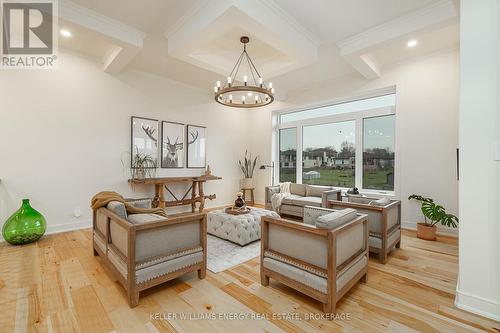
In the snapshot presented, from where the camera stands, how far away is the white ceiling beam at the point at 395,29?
2.84 meters

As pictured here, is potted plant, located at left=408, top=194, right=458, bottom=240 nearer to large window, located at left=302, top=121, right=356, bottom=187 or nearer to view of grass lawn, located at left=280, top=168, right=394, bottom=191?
view of grass lawn, located at left=280, top=168, right=394, bottom=191

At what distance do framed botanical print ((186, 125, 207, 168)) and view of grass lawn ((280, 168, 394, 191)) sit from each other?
7.75 feet

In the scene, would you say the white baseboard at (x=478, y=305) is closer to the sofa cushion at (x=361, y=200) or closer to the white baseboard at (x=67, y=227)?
the sofa cushion at (x=361, y=200)

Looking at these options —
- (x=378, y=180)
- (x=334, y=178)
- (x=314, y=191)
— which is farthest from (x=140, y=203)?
(x=378, y=180)

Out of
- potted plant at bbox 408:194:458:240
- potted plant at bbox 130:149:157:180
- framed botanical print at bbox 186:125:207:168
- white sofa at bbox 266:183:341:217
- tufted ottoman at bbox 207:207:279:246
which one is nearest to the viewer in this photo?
tufted ottoman at bbox 207:207:279:246

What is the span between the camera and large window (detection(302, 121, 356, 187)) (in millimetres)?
5332

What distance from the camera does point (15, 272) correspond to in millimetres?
2486

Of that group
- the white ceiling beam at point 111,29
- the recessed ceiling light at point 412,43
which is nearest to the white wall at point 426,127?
the recessed ceiling light at point 412,43

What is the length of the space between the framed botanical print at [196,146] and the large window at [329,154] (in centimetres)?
266

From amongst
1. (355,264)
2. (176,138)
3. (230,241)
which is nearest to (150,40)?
(176,138)

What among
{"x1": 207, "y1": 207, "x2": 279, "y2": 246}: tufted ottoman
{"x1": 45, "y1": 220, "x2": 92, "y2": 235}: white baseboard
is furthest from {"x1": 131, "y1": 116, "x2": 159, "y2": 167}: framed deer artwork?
{"x1": 207, "y1": 207, "x2": 279, "y2": 246}: tufted ottoman

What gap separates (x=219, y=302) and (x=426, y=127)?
4.50 meters

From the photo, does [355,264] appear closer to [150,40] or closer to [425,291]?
[425,291]

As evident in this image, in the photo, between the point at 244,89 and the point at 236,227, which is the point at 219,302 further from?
the point at 244,89
